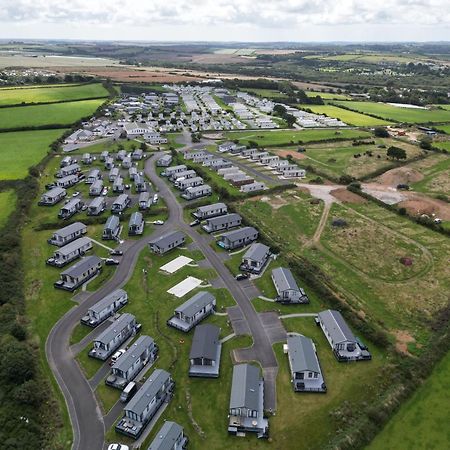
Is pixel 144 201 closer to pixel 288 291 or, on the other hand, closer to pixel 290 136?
pixel 288 291

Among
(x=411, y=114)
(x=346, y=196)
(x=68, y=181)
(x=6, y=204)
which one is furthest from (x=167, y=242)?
(x=411, y=114)

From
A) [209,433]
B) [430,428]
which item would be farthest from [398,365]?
[209,433]

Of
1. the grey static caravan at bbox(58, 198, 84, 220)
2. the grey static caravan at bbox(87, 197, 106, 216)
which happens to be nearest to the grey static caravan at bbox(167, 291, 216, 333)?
the grey static caravan at bbox(87, 197, 106, 216)

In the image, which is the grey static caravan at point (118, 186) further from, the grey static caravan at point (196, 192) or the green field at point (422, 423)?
the green field at point (422, 423)

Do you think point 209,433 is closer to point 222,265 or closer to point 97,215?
point 222,265

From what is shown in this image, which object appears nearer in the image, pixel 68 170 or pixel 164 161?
pixel 68 170

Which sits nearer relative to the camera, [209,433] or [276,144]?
[209,433]
